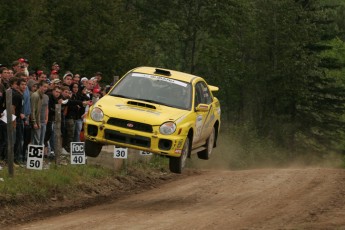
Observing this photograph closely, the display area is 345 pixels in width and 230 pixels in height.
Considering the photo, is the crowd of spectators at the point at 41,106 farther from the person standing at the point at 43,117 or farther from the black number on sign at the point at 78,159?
the black number on sign at the point at 78,159

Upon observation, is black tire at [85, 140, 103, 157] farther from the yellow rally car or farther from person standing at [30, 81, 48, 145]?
person standing at [30, 81, 48, 145]

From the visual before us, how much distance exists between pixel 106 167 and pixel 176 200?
12.8 feet

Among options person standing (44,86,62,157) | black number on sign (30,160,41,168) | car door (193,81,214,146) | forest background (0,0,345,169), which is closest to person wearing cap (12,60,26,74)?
person standing (44,86,62,157)

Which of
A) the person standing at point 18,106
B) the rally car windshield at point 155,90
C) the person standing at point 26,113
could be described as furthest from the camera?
the person standing at point 26,113

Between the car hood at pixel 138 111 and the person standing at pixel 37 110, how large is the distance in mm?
2078

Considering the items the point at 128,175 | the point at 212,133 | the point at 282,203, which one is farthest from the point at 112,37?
the point at 282,203

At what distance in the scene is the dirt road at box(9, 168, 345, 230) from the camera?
44.8 feet

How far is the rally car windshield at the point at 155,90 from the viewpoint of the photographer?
16.9m

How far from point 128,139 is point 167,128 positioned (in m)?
0.76

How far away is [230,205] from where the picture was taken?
1659 cm

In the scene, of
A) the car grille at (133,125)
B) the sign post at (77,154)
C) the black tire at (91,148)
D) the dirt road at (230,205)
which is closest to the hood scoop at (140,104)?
the car grille at (133,125)

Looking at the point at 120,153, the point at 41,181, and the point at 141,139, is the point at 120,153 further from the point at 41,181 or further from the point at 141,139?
the point at 141,139

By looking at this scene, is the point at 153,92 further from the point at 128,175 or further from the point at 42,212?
the point at 128,175

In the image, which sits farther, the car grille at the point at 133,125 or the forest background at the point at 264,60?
the forest background at the point at 264,60
